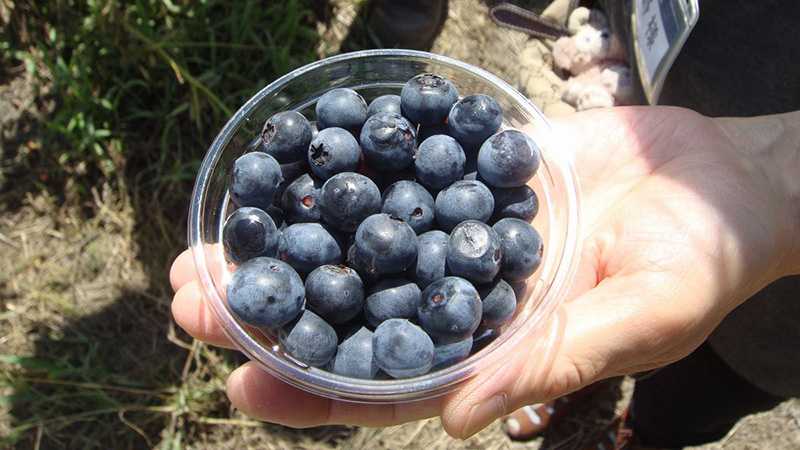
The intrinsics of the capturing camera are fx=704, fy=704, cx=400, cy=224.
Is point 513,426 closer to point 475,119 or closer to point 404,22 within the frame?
point 475,119

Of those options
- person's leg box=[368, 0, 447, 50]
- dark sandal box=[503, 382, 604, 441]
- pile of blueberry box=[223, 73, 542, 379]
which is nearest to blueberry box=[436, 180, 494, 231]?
pile of blueberry box=[223, 73, 542, 379]

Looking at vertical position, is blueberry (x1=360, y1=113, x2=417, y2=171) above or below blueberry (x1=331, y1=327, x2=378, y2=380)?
above

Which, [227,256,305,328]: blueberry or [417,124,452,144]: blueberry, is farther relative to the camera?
[417,124,452,144]: blueberry

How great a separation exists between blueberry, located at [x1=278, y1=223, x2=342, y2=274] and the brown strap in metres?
1.15

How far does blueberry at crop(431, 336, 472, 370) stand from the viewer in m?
1.24

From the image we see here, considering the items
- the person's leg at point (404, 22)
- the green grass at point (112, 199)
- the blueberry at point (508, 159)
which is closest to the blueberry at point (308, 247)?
the blueberry at point (508, 159)

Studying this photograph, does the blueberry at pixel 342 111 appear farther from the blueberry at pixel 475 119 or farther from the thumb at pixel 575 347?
the thumb at pixel 575 347

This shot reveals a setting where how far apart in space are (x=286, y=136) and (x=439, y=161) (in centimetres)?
30

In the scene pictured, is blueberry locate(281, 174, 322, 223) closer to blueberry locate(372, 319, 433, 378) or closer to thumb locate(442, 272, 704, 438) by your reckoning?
blueberry locate(372, 319, 433, 378)

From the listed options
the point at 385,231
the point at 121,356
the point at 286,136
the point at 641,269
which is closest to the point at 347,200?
the point at 385,231

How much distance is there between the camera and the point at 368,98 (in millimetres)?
1621

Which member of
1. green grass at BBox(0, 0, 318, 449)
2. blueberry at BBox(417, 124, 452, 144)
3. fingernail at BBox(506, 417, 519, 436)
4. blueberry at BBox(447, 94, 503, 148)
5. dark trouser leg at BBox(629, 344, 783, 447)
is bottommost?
fingernail at BBox(506, 417, 519, 436)

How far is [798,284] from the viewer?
1.61 metres

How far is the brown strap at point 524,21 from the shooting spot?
85.3 inches
